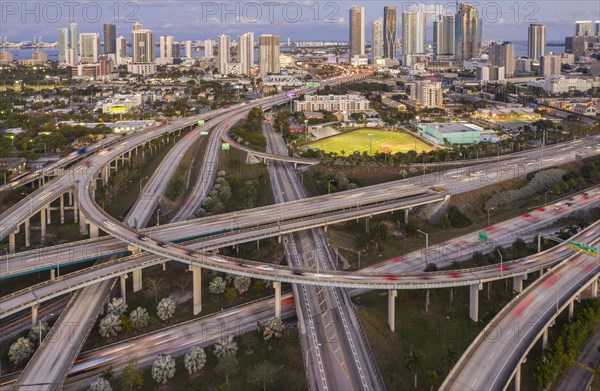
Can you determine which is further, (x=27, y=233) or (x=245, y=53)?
(x=245, y=53)

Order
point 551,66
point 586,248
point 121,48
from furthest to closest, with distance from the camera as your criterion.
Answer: point 121,48, point 551,66, point 586,248

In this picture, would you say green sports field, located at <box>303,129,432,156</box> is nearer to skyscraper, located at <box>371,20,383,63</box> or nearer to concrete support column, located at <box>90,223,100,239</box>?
concrete support column, located at <box>90,223,100,239</box>

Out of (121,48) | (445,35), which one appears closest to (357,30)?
(445,35)

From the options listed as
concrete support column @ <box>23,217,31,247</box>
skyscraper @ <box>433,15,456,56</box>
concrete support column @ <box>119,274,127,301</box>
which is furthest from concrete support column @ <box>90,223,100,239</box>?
skyscraper @ <box>433,15,456,56</box>

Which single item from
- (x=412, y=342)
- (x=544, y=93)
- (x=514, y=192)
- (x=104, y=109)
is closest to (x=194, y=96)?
(x=104, y=109)

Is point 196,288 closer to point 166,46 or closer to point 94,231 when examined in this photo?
point 94,231

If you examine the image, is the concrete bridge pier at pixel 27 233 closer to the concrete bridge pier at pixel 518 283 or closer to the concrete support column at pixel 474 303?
the concrete support column at pixel 474 303

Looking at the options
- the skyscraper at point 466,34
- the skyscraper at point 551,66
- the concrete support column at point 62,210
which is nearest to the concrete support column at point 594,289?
the concrete support column at point 62,210
